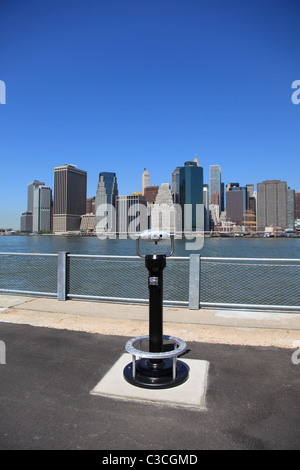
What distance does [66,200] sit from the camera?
165375 mm

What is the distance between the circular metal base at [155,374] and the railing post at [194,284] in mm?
2952

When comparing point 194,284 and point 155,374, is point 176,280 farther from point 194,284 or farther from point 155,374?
point 155,374

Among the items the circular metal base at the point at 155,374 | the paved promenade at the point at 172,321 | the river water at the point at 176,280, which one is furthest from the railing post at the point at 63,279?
the circular metal base at the point at 155,374

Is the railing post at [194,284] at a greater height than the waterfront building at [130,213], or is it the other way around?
the waterfront building at [130,213]

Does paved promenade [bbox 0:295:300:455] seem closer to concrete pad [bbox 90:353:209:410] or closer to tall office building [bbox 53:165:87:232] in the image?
concrete pad [bbox 90:353:209:410]

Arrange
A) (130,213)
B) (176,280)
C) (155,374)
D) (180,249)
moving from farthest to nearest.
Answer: (130,213) < (180,249) < (176,280) < (155,374)

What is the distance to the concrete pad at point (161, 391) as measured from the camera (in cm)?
313

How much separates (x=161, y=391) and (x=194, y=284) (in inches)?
143

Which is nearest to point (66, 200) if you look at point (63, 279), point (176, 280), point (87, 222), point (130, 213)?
point (87, 222)

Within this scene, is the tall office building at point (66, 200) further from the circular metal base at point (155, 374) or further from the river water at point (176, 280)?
the circular metal base at point (155, 374)

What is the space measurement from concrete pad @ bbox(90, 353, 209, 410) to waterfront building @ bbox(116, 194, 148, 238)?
92348 mm

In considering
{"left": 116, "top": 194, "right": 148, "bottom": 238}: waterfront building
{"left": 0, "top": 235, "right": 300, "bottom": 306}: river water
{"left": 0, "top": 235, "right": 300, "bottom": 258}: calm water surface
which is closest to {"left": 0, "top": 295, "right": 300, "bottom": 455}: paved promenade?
{"left": 0, "top": 235, "right": 300, "bottom": 306}: river water

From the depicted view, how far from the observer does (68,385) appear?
3.44 m
